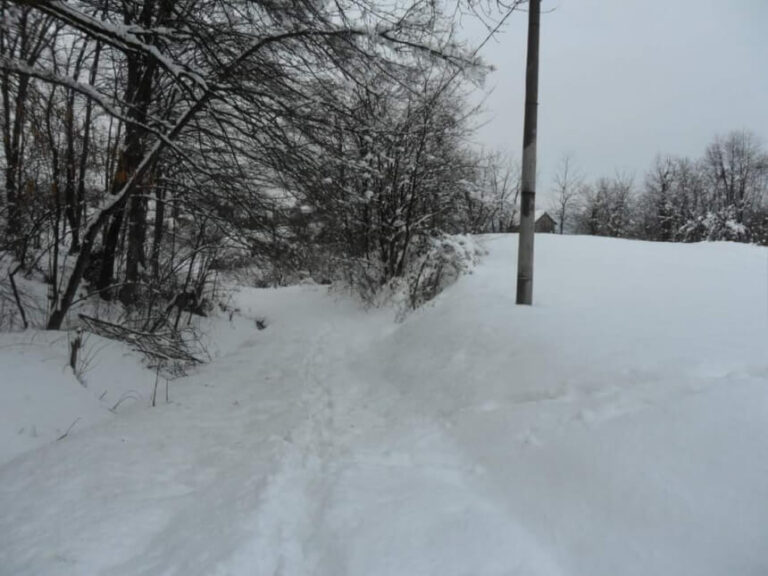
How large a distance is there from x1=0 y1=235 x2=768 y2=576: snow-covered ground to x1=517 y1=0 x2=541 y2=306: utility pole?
0.37 metres

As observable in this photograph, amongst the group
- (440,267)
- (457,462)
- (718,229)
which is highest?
(718,229)

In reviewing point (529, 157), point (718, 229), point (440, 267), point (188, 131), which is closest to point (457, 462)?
point (529, 157)

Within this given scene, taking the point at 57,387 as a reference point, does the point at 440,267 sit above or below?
above

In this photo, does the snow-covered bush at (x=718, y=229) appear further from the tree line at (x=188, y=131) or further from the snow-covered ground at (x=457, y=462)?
the tree line at (x=188, y=131)

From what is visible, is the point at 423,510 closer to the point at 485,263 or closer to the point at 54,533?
the point at 54,533

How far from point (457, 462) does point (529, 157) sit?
12.4 ft

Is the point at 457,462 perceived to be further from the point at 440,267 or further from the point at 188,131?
the point at 440,267

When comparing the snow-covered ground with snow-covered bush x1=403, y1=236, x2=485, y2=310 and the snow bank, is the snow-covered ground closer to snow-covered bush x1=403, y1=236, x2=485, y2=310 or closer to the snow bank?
the snow bank

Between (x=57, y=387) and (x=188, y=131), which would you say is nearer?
(x=57, y=387)

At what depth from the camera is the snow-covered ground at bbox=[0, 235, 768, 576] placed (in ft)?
6.68

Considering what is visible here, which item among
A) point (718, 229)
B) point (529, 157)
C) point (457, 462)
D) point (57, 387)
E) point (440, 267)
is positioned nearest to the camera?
point (457, 462)

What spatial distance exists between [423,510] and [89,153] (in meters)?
7.62

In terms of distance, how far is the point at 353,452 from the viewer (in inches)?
134

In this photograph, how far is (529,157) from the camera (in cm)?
517
